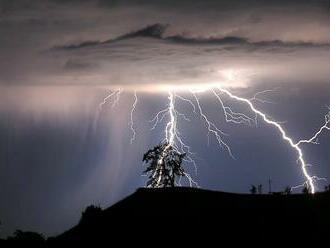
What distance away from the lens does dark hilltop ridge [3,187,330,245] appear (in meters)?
24.5

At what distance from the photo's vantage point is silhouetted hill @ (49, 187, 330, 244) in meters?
24.5

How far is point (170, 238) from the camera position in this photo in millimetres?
25188

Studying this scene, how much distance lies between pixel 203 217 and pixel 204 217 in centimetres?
3

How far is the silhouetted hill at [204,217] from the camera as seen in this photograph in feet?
80.2

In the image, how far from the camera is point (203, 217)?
2548 centimetres

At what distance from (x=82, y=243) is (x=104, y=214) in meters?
1.33

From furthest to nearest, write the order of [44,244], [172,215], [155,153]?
[155,153], [44,244], [172,215]

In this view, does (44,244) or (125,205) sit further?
(44,244)

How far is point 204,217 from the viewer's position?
25.5 meters

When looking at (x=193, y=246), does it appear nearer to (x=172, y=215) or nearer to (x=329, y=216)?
(x=172, y=215)

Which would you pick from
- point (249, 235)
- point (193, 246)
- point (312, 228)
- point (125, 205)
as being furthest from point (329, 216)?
point (125, 205)

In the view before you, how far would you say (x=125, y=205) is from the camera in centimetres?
2708

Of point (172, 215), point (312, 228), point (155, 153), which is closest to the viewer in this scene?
point (312, 228)

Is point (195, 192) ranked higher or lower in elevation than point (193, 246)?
higher
